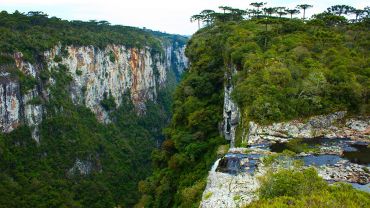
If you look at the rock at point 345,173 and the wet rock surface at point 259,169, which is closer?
the wet rock surface at point 259,169

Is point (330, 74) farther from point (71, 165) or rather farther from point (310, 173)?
point (71, 165)

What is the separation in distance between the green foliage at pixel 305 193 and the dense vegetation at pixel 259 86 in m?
0.19

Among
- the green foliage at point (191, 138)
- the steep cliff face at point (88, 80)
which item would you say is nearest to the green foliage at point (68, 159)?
the steep cliff face at point (88, 80)

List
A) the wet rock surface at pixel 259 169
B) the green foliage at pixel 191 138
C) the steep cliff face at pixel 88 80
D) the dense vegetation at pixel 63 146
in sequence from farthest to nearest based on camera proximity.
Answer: the steep cliff face at pixel 88 80, the dense vegetation at pixel 63 146, the green foliage at pixel 191 138, the wet rock surface at pixel 259 169

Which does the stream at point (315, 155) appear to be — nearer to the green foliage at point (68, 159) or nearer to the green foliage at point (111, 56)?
the green foliage at point (68, 159)

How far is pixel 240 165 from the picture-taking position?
2062 cm

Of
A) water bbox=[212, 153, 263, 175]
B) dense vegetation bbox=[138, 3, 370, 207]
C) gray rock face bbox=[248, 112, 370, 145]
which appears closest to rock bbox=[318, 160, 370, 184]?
water bbox=[212, 153, 263, 175]

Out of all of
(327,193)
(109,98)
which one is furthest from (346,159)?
(109,98)

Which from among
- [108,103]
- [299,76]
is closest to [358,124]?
[299,76]

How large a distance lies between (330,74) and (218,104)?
44.9 feet

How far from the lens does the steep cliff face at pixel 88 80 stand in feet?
188

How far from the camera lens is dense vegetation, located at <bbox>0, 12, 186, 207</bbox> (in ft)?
176

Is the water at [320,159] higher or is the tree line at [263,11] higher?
the tree line at [263,11]

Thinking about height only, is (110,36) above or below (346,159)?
above
